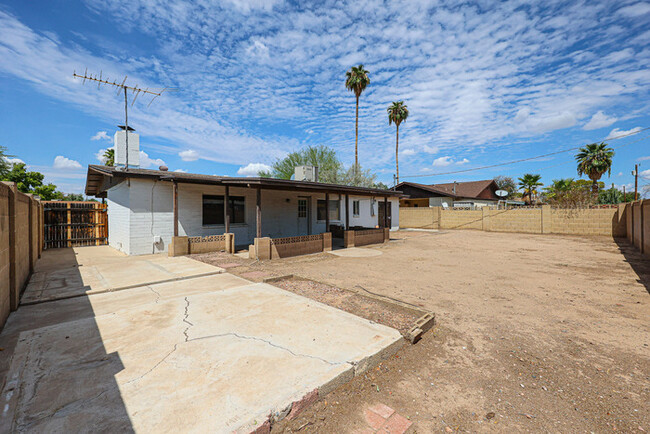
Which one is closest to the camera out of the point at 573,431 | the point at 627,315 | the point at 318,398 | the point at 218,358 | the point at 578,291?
the point at 573,431

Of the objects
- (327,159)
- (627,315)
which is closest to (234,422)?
(627,315)

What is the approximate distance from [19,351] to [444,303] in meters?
5.84

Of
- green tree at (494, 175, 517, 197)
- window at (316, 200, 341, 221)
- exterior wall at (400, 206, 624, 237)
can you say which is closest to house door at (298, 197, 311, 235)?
window at (316, 200, 341, 221)

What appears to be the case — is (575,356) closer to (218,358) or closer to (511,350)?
(511,350)

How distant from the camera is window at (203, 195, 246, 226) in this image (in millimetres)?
11078

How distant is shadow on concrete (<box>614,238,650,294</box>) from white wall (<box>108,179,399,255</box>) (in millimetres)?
11865

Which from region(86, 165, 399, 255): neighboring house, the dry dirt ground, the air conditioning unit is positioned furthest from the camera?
the air conditioning unit

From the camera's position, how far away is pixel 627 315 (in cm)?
439

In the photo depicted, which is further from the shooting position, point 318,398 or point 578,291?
point 578,291

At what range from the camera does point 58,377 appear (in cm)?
254

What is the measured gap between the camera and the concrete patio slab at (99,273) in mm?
5262

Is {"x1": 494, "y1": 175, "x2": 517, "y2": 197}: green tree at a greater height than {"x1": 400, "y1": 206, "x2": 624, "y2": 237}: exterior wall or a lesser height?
greater

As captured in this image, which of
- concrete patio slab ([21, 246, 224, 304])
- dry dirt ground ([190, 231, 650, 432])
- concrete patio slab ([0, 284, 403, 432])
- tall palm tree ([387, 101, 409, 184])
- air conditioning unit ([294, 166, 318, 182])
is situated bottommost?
dry dirt ground ([190, 231, 650, 432])

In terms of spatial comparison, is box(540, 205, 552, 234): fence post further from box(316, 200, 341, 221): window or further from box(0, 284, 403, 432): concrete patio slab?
box(0, 284, 403, 432): concrete patio slab
